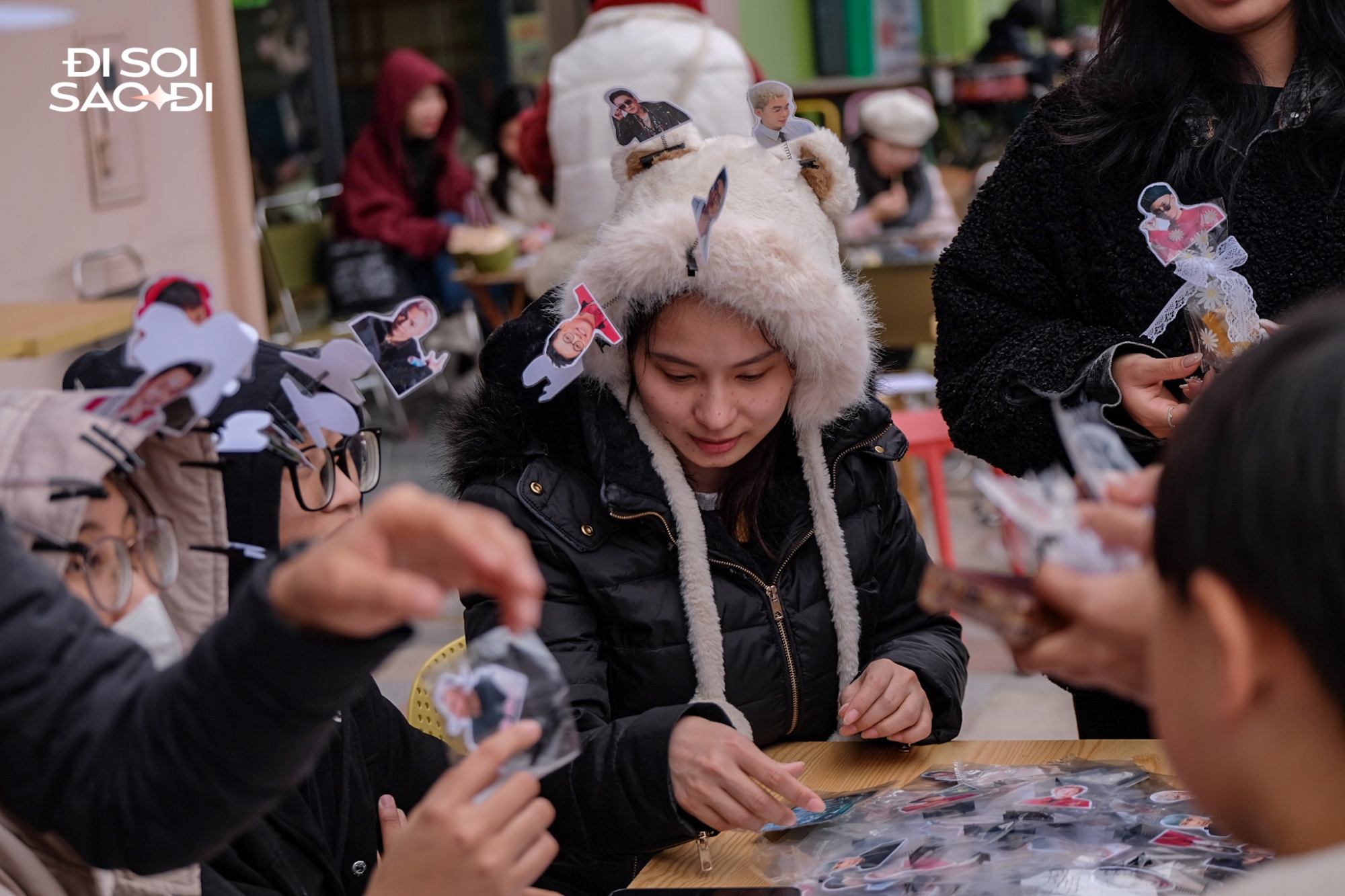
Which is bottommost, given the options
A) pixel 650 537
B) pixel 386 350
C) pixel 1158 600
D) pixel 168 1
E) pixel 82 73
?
pixel 650 537

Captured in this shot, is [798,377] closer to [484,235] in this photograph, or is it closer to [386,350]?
[386,350]

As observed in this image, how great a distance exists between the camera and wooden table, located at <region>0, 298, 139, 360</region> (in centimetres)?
282

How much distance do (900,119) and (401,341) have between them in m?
5.51

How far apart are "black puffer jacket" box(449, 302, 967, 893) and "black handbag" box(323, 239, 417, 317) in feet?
16.2

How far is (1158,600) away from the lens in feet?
2.85

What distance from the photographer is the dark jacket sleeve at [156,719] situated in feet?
2.77

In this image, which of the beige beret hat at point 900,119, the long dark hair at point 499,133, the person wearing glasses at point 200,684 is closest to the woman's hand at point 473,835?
the person wearing glasses at point 200,684

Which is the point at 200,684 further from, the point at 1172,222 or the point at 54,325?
the point at 54,325

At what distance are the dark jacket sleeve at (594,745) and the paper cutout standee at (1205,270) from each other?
74cm

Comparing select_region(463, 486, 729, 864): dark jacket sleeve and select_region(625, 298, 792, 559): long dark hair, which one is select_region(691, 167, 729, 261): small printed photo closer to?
select_region(625, 298, 792, 559): long dark hair

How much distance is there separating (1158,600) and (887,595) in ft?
3.65

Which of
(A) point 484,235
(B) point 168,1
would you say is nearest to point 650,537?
(B) point 168,1

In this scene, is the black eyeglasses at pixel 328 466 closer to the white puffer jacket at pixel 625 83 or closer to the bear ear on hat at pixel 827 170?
the bear ear on hat at pixel 827 170

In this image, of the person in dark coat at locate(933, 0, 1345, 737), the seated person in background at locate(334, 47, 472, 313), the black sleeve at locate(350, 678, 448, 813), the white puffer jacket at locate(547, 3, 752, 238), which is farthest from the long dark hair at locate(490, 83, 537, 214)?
the black sleeve at locate(350, 678, 448, 813)
